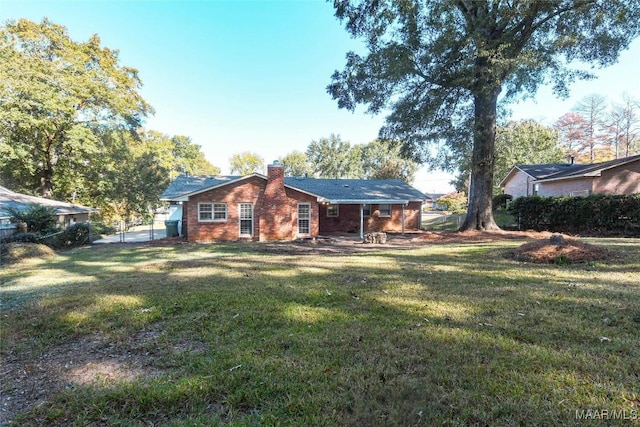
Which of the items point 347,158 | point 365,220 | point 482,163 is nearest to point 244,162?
point 347,158

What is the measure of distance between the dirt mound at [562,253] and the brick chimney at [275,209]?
11.8 meters

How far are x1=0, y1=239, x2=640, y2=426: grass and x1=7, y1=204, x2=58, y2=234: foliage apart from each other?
10836 mm

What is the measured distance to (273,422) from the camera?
2273 millimetres

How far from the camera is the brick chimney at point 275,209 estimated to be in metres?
17.8

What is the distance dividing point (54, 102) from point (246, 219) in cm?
1620

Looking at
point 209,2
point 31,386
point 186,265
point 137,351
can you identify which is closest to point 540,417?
point 137,351

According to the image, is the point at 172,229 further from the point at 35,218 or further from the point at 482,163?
the point at 482,163

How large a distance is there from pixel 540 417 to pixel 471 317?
6.54ft

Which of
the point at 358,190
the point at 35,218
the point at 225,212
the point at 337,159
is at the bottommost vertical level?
the point at 35,218

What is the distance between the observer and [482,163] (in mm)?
17031

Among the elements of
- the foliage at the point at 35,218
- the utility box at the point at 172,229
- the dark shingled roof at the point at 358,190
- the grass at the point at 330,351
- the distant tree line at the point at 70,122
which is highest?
the distant tree line at the point at 70,122

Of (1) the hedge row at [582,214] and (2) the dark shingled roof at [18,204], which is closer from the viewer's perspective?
(1) the hedge row at [582,214]

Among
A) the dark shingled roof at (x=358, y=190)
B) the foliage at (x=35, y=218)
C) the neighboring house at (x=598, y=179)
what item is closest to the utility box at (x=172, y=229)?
the foliage at (x=35, y=218)

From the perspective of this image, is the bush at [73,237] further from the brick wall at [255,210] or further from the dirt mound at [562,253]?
the dirt mound at [562,253]
